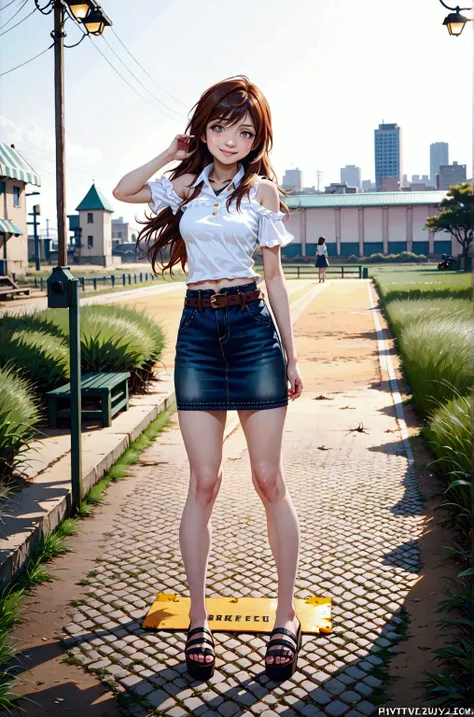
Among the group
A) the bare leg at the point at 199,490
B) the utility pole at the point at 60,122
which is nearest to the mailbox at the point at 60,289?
the bare leg at the point at 199,490

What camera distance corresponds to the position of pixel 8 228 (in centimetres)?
3419

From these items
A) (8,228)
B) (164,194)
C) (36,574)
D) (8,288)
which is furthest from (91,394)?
(8,228)

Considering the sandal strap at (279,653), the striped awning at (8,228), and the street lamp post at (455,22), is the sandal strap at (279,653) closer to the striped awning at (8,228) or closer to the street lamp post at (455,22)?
the street lamp post at (455,22)

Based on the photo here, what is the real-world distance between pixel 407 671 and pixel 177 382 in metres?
1.34

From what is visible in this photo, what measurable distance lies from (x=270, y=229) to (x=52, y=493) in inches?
102

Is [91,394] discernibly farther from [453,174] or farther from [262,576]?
[453,174]

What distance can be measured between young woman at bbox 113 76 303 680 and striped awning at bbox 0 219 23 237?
103ft

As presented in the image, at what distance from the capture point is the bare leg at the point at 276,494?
3156 millimetres

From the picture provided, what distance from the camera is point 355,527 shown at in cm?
486

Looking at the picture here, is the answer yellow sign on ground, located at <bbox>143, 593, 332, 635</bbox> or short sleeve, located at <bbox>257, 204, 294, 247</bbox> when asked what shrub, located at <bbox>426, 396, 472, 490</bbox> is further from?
short sleeve, located at <bbox>257, 204, 294, 247</bbox>

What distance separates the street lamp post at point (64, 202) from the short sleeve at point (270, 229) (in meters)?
1.78

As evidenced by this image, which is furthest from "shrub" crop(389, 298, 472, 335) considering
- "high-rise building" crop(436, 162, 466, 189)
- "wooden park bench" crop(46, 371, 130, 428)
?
"high-rise building" crop(436, 162, 466, 189)

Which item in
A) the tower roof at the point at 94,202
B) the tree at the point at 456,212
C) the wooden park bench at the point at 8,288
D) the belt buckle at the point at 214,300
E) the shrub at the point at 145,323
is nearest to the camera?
the belt buckle at the point at 214,300

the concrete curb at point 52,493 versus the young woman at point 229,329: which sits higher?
the young woman at point 229,329
